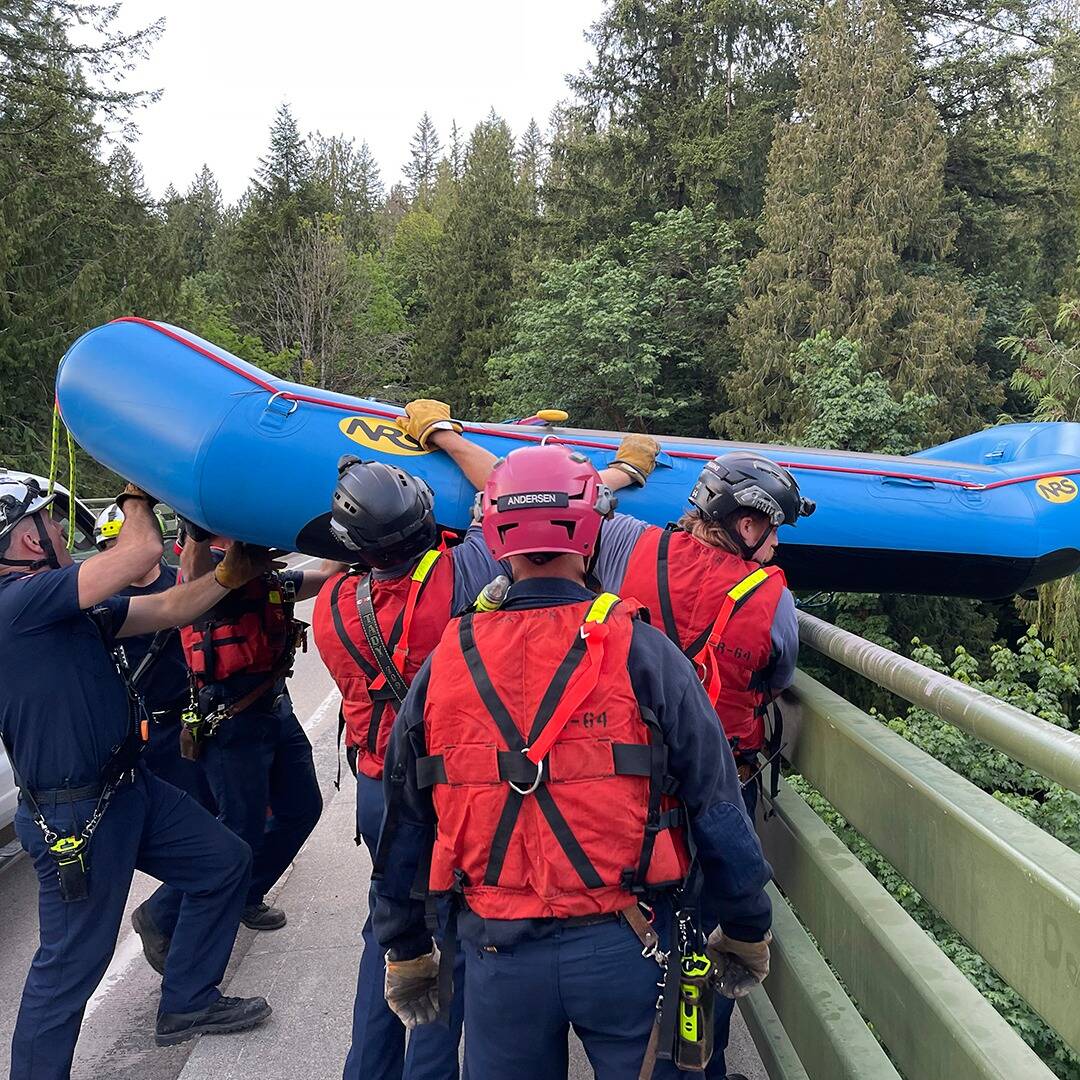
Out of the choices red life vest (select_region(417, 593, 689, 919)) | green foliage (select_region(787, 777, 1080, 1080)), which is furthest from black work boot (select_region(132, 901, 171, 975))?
green foliage (select_region(787, 777, 1080, 1080))

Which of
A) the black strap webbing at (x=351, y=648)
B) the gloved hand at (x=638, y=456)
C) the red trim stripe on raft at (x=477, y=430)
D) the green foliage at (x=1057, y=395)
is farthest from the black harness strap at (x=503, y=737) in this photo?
the green foliage at (x=1057, y=395)

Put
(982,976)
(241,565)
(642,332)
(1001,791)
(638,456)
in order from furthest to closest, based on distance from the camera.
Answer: (642,332)
(1001,791)
(982,976)
(638,456)
(241,565)

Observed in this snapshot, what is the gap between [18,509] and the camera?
3.12 m

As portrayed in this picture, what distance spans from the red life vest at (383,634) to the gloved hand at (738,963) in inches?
39.8

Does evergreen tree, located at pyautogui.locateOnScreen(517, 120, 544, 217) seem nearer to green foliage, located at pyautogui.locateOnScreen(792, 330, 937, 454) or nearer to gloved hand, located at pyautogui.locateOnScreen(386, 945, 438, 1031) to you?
green foliage, located at pyautogui.locateOnScreen(792, 330, 937, 454)

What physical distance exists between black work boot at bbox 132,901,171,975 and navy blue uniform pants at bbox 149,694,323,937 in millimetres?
22

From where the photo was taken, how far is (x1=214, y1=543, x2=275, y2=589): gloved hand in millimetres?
3578

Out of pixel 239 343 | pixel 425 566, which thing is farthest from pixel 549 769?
pixel 239 343

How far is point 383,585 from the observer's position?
2736 millimetres

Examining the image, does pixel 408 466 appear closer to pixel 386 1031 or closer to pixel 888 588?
pixel 386 1031

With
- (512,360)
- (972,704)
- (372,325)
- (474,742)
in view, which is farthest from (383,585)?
(372,325)

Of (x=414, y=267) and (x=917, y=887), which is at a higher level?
(x=414, y=267)

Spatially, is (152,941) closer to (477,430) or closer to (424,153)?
(477,430)

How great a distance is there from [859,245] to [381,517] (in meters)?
22.1
